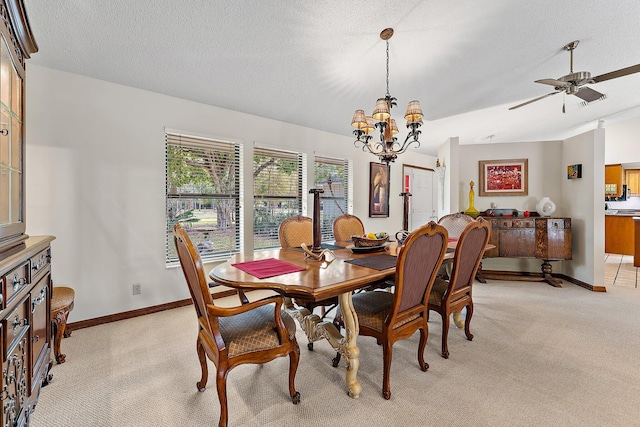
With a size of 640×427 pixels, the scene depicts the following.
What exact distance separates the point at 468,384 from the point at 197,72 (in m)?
3.39

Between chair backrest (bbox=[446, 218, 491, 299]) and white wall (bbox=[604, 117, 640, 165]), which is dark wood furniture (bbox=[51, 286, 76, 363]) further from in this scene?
white wall (bbox=[604, 117, 640, 165])

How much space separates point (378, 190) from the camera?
5480 millimetres

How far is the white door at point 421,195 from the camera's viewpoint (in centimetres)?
622

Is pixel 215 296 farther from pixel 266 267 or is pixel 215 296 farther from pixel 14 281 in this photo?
pixel 14 281

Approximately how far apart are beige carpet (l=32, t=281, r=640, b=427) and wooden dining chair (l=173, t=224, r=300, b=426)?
0.21 m

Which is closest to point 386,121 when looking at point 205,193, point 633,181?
point 205,193

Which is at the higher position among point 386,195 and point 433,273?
point 386,195

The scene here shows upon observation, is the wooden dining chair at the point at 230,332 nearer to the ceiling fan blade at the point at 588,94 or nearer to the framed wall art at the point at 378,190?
the ceiling fan blade at the point at 588,94

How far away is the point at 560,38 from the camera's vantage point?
259cm

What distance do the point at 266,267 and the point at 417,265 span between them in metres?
0.96

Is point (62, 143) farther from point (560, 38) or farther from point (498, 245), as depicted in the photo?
point (498, 245)

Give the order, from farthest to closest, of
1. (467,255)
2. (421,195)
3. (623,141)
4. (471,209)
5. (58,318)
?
(623,141) < (421,195) < (471,209) < (467,255) < (58,318)

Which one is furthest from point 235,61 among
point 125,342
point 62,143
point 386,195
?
point 386,195

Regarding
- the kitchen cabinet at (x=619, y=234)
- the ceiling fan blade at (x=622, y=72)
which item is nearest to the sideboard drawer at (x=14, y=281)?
the ceiling fan blade at (x=622, y=72)
